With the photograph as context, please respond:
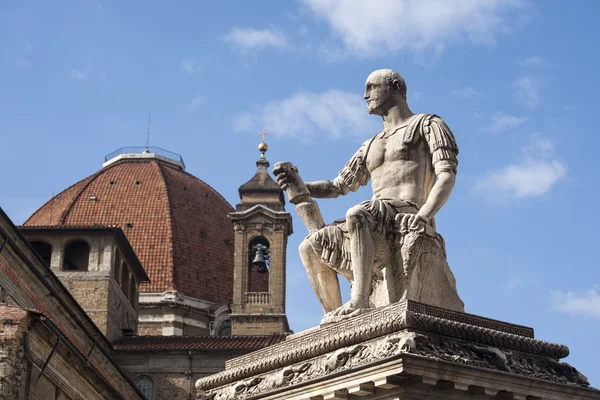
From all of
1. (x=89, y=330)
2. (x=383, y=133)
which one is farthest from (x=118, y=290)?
(x=383, y=133)

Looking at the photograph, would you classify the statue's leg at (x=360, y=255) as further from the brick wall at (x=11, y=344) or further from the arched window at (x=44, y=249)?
the arched window at (x=44, y=249)

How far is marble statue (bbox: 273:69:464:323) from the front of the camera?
27.4 ft

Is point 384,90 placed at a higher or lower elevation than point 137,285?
lower

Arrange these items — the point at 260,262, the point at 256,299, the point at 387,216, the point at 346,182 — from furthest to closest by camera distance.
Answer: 1. the point at 256,299
2. the point at 260,262
3. the point at 346,182
4. the point at 387,216

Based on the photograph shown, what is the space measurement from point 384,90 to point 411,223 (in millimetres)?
1244

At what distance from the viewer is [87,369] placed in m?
34.5

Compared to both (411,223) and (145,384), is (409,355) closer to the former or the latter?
(411,223)

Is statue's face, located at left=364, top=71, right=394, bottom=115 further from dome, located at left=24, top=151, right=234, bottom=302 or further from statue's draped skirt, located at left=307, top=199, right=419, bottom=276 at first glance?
dome, located at left=24, top=151, right=234, bottom=302

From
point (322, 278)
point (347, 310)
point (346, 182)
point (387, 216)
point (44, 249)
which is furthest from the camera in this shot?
point (44, 249)

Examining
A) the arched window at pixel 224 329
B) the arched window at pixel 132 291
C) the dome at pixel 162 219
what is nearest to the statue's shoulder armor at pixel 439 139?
the arched window at pixel 132 291

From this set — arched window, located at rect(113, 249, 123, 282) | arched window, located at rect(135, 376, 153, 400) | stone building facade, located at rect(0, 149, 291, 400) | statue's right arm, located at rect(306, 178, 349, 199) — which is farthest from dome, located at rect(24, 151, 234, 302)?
statue's right arm, located at rect(306, 178, 349, 199)

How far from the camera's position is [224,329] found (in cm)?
7056

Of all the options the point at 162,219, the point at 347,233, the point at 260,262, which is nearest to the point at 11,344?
the point at 347,233

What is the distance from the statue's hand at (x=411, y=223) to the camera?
8352 millimetres
